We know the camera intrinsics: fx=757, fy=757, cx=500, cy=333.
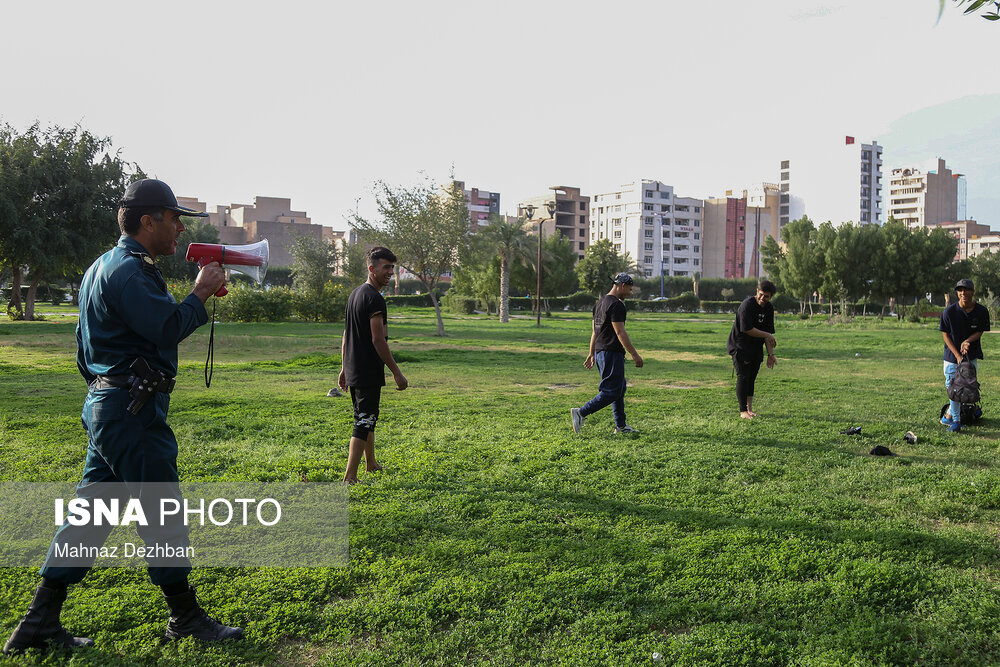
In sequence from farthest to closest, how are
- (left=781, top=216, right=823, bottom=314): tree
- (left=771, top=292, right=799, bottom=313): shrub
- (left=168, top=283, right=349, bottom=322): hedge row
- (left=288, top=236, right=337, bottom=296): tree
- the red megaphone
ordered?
(left=771, top=292, right=799, bottom=313): shrub
(left=781, top=216, right=823, bottom=314): tree
(left=288, top=236, right=337, bottom=296): tree
(left=168, top=283, right=349, bottom=322): hedge row
the red megaphone

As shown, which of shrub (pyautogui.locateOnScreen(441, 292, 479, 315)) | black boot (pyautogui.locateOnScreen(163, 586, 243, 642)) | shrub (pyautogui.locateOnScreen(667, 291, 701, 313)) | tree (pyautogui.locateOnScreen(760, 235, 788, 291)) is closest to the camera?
black boot (pyautogui.locateOnScreen(163, 586, 243, 642))

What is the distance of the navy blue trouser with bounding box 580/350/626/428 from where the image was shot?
8.56 m

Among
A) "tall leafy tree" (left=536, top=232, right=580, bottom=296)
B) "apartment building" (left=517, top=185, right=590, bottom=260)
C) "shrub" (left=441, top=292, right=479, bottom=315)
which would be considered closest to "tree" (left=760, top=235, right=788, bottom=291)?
"tall leafy tree" (left=536, top=232, right=580, bottom=296)

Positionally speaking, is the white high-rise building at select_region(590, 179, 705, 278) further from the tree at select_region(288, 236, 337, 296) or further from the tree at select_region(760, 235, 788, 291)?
the tree at select_region(288, 236, 337, 296)

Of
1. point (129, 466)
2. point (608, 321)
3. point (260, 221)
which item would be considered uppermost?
point (260, 221)

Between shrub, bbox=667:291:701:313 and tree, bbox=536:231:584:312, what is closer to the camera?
tree, bbox=536:231:584:312

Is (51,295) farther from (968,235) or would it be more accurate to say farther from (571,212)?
(968,235)

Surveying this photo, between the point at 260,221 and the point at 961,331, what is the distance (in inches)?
5064

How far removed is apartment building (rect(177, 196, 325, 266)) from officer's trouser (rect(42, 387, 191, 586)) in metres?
121

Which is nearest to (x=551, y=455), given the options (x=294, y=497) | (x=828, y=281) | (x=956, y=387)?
(x=294, y=497)

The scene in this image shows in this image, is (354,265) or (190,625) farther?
(354,265)

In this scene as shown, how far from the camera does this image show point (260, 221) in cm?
12788

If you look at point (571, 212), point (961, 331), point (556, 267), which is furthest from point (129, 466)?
point (571, 212)

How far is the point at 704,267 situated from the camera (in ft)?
447
